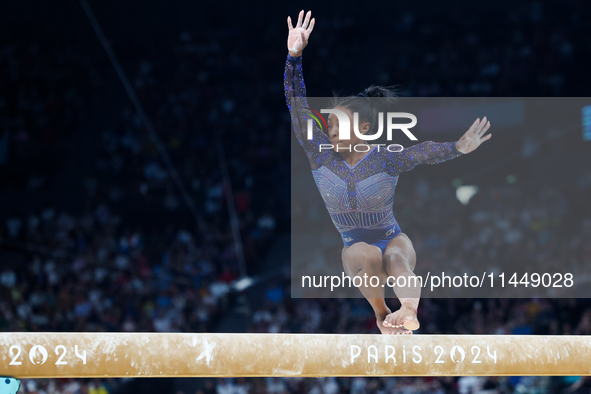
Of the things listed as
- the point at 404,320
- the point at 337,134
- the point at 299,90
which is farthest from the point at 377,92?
the point at 404,320

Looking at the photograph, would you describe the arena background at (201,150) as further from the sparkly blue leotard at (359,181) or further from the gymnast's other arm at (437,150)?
the gymnast's other arm at (437,150)

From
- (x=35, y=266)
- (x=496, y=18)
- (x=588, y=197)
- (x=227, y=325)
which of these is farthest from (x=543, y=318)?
(x=35, y=266)

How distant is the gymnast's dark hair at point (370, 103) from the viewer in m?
4.77

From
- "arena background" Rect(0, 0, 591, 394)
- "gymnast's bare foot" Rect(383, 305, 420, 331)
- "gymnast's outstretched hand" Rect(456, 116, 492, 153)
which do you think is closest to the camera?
"gymnast's bare foot" Rect(383, 305, 420, 331)

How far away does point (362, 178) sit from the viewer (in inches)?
183

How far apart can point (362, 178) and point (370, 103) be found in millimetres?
633

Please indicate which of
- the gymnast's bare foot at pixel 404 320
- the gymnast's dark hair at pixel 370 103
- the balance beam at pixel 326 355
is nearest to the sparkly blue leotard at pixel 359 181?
the gymnast's dark hair at pixel 370 103

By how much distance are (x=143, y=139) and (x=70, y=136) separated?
116 cm

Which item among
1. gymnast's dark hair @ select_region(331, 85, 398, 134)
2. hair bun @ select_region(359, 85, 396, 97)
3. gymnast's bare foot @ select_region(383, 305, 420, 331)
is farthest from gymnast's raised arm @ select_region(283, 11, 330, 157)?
gymnast's bare foot @ select_region(383, 305, 420, 331)

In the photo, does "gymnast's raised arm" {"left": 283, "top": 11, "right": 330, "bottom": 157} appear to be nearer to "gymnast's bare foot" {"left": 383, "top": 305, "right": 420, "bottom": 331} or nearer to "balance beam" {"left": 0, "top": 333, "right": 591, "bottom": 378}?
"gymnast's bare foot" {"left": 383, "top": 305, "right": 420, "bottom": 331}

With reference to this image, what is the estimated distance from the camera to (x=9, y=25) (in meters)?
8.91

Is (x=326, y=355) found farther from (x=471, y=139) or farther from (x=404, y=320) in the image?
(x=471, y=139)

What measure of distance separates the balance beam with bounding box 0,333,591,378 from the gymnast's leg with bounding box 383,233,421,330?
0.15 metres

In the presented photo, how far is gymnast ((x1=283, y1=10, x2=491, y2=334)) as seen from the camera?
15.0 feet
